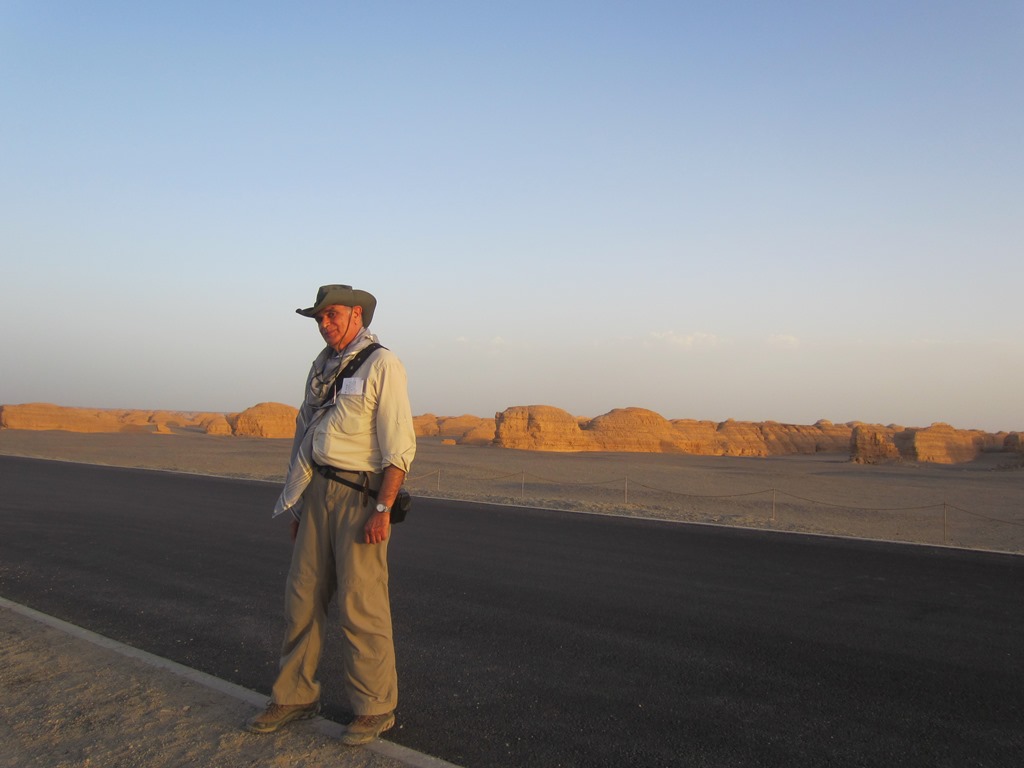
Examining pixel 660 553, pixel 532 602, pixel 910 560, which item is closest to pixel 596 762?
pixel 532 602

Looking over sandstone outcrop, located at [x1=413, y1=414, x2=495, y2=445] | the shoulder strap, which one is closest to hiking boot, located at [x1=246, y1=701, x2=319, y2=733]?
the shoulder strap

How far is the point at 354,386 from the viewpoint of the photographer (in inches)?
151

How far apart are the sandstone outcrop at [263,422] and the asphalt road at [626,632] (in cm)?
7332

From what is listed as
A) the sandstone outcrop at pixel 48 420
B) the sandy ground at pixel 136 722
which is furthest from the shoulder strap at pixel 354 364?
the sandstone outcrop at pixel 48 420

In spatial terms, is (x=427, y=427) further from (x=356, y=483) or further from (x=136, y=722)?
(x=356, y=483)

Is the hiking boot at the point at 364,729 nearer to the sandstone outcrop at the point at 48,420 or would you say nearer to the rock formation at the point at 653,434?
the rock formation at the point at 653,434

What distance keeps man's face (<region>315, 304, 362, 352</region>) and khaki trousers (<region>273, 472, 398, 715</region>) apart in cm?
73

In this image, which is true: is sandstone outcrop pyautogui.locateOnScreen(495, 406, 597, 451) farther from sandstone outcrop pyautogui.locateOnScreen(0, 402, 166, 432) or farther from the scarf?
the scarf

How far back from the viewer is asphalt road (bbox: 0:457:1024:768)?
385 centimetres

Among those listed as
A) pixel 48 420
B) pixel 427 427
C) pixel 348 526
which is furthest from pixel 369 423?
pixel 427 427

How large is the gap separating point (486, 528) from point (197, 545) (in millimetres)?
4200

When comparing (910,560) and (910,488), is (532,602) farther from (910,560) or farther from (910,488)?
(910,488)

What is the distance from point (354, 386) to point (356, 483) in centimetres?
49

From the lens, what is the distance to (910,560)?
9.37 metres
